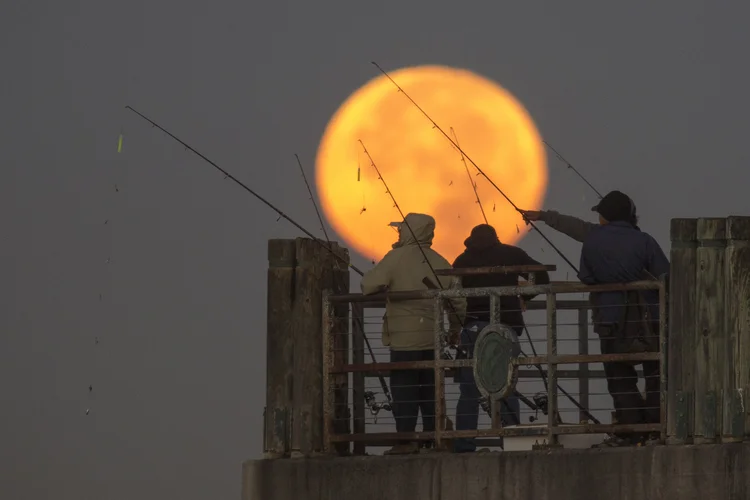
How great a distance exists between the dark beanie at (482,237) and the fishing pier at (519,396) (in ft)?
3.16

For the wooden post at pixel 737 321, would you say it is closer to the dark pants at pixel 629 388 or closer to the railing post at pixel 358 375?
the dark pants at pixel 629 388

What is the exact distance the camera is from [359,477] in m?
19.1

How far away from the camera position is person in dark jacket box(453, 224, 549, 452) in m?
19.3

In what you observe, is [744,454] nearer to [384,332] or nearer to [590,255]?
[590,255]

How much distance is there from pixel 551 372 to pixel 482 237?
2.08 meters

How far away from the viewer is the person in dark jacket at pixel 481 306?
19.3 metres

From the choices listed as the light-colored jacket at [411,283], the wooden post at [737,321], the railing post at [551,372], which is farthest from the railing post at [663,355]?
the light-colored jacket at [411,283]

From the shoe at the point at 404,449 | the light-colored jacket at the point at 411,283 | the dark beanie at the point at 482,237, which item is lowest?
the shoe at the point at 404,449

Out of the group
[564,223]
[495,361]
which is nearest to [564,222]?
[564,223]

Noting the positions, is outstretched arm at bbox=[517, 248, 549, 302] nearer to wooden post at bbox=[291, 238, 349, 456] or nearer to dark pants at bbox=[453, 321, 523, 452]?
dark pants at bbox=[453, 321, 523, 452]

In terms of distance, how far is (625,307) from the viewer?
Result: 59.9 ft

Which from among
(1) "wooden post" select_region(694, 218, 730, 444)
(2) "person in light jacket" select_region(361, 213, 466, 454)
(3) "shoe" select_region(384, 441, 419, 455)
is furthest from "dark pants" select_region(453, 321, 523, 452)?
(1) "wooden post" select_region(694, 218, 730, 444)

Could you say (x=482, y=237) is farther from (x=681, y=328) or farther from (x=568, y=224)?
(x=681, y=328)

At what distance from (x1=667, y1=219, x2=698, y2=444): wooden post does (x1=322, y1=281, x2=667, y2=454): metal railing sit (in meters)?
0.17
